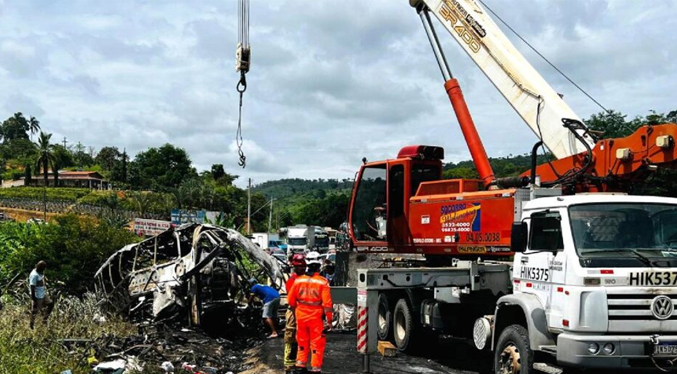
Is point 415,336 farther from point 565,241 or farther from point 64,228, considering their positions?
point 64,228

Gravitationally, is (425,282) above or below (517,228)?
below

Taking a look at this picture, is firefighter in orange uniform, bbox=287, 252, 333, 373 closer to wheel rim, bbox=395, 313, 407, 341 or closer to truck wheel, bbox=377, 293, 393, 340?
wheel rim, bbox=395, 313, 407, 341

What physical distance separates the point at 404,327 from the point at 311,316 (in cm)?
430

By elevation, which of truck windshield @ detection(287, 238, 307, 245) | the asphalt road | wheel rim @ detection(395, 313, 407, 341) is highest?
wheel rim @ detection(395, 313, 407, 341)

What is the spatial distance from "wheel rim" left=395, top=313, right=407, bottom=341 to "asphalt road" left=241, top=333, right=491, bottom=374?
394mm

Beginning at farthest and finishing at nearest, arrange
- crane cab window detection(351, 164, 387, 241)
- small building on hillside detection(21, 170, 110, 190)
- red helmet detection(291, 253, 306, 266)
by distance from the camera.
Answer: small building on hillside detection(21, 170, 110, 190) → crane cab window detection(351, 164, 387, 241) → red helmet detection(291, 253, 306, 266)

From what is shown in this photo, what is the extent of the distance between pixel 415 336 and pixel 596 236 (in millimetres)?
5480

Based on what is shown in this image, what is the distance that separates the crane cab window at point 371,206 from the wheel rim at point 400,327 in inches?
64.2

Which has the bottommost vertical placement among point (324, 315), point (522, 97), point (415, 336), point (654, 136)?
point (415, 336)

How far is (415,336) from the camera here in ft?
38.7

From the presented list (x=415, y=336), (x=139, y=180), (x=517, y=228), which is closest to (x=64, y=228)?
(x=415, y=336)

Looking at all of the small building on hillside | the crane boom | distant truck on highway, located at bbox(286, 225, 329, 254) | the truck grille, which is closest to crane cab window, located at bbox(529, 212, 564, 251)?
the truck grille

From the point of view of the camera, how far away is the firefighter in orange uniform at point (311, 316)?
26.6 feet

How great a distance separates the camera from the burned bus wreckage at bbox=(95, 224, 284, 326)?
43.9 feet
